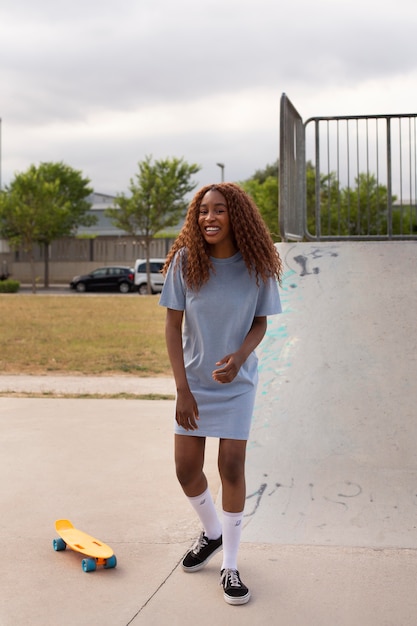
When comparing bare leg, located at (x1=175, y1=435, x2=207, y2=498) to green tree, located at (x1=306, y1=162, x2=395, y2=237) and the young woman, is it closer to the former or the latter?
the young woman

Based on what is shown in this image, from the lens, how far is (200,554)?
3.87 meters

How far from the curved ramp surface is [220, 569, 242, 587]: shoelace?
2.43 ft

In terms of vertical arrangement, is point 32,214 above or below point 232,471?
above

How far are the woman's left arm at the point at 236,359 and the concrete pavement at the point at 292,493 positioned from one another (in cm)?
96

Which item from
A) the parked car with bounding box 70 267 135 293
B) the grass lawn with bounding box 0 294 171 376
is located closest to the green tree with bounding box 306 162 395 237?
the grass lawn with bounding box 0 294 171 376

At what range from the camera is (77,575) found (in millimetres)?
3852

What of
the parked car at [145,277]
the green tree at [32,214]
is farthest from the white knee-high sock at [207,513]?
the green tree at [32,214]

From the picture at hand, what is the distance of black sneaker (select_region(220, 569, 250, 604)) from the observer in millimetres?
3463

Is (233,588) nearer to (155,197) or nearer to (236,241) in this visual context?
(236,241)

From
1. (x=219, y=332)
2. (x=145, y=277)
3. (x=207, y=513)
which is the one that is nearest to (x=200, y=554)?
(x=207, y=513)

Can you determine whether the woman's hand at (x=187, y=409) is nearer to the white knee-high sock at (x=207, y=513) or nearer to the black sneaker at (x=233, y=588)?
the white knee-high sock at (x=207, y=513)

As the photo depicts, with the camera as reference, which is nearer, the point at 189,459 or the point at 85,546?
the point at 189,459

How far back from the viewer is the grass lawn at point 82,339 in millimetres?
12516

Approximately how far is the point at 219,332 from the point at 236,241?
0.41 meters
